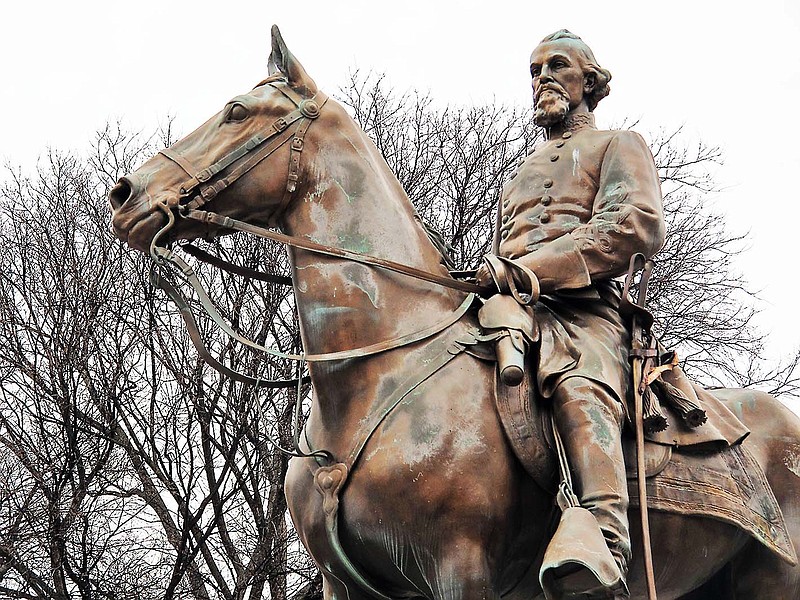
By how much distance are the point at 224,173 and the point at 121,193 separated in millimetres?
499

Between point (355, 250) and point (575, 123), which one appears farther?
point (575, 123)

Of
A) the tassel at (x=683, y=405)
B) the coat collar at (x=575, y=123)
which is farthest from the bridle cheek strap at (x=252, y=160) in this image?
the tassel at (x=683, y=405)

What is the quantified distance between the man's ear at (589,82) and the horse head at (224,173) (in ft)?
5.23

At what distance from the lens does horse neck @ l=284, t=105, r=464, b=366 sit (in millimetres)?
5562

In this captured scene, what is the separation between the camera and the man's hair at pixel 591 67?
6.64 meters

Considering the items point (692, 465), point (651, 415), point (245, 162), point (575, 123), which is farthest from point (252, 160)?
point (692, 465)

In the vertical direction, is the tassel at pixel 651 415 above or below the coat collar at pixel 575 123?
below

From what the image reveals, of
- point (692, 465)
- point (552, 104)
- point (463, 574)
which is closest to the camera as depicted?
point (463, 574)

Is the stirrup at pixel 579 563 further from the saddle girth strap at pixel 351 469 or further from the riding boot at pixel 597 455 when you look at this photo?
the saddle girth strap at pixel 351 469

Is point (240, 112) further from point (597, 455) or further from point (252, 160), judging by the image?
point (597, 455)

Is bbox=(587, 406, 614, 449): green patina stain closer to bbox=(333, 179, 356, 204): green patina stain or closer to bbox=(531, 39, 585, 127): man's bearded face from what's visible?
bbox=(333, 179, 356, 204): green patina stain

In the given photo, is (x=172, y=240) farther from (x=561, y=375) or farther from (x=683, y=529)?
(x=683, y=529)

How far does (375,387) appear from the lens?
5.45 metres

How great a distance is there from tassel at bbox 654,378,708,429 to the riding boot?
63cm
